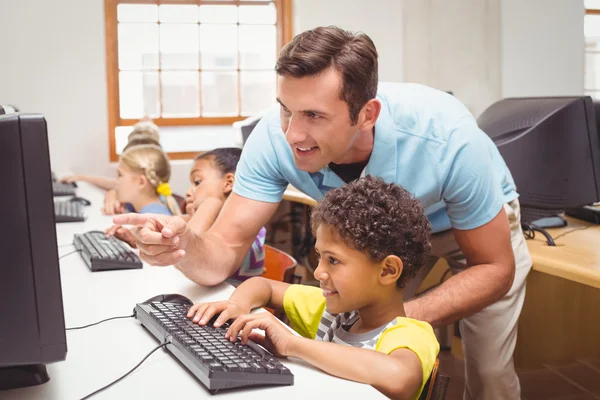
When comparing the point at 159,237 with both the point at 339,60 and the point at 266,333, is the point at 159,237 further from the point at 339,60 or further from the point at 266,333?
the point at 339,60

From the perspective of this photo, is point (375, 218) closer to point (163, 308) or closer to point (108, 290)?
point (163, 308)

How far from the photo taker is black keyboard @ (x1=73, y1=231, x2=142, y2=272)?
6.21 ft

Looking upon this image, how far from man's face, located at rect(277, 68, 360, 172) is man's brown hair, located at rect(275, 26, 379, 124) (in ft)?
0.05

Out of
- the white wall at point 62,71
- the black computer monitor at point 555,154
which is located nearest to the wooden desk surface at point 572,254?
the black computer monitor at point 555,154

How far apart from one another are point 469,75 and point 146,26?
268 cm

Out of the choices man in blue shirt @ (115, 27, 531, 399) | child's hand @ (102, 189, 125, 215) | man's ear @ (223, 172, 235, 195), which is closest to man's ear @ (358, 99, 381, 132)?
man in blue shirt @ (115, 27, 531, 399)

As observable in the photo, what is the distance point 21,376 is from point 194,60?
16.2 feet

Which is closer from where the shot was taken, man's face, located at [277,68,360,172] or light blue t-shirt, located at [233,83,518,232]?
man's face, located at [277,68,360,172]

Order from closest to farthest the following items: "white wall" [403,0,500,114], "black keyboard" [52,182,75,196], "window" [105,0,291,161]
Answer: "black keyboard" [52,182,75,196] → "window" [105,0,291,161] → "white wall" [403,0,500,114]

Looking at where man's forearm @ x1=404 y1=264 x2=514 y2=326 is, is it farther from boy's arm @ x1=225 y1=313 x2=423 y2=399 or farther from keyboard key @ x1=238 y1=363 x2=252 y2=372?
keyboard key @ x1=238 y1=363 x2=252 y2=372

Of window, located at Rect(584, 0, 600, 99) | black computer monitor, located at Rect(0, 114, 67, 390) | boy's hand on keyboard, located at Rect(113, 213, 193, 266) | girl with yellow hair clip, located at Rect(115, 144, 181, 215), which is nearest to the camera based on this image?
black computer monitor, located at Rect(0, 114, 67, 390)

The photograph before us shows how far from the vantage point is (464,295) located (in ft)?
5.37

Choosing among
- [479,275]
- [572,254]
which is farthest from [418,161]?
[572,254]

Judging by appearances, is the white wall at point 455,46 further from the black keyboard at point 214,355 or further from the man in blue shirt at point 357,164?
the black keyboard at point 214,355
